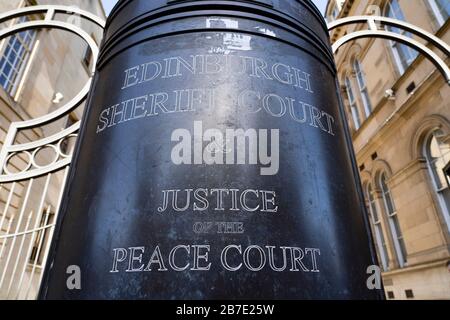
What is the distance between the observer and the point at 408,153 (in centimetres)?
1254

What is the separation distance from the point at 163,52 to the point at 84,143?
0.81 m

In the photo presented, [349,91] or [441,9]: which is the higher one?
[349,91]

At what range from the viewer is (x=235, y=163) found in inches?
62.9

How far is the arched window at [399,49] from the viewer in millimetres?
13379

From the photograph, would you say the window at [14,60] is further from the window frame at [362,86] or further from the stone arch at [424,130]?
the window frame at [362,86]

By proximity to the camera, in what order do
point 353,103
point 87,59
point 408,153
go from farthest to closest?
point 353,103 < point 87,59 < point 408,153

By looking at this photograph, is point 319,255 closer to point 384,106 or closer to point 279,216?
point 279,216

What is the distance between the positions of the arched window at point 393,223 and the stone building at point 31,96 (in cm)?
1361

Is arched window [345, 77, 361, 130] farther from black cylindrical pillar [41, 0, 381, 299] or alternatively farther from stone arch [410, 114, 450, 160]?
black cylindrical pillar [41, 0, 381, 299]

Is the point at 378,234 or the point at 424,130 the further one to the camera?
the point at 378,234

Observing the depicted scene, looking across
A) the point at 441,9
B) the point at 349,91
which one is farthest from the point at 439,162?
the point at 349,91

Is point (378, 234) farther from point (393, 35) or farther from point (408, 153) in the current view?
point (393, 35)

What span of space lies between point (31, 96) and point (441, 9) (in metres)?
15.3

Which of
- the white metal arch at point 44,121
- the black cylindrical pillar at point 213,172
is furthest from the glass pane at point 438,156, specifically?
the white metal arch at point 44,121
